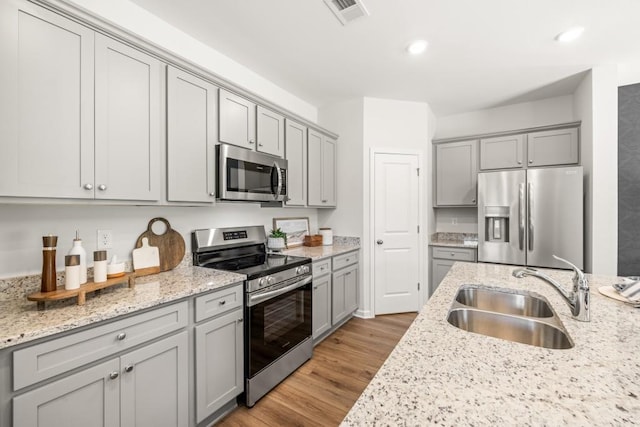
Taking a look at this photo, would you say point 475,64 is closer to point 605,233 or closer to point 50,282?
point 605,233

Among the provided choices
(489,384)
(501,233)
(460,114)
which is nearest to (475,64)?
(460,114)

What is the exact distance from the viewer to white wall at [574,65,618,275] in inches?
113

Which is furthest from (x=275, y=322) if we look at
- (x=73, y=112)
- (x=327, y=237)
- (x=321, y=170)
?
(x=321, y=170)

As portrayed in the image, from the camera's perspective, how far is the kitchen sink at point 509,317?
3.87 ft

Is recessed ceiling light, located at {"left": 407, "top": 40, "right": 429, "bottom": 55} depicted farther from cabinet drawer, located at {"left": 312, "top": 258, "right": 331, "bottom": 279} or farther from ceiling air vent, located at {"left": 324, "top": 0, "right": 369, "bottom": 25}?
cabinet drawer, located at {"left": 312, "top": 258, "right": 331, "bottom": 279}

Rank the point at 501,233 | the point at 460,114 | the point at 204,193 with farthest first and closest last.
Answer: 1. the point at 460,114
2. the point at 501,233
3. the point at 204,193

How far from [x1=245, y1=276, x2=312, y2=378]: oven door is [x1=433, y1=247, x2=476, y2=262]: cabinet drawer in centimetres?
206

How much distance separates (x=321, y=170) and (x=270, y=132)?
940 millimetres

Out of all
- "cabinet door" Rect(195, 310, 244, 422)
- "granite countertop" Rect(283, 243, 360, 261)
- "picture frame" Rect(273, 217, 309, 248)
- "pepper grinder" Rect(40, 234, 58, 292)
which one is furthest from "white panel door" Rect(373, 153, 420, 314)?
"pepper grinder" Rect(40, 234, 58, 292)

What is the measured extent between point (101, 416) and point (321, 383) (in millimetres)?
1434

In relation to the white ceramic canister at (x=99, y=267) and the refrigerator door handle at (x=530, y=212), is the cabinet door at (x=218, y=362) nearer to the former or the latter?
the white ceramic canister at (x=99, y=267)

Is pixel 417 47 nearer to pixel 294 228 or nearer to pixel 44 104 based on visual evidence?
pixel 294 228

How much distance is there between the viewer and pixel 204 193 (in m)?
2.03

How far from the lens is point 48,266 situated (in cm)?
134
